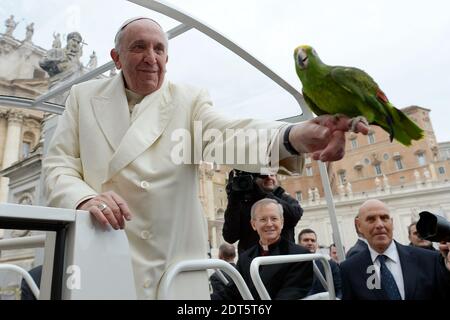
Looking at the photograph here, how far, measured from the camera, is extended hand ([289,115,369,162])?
83cm

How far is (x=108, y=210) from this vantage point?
2.92 ft

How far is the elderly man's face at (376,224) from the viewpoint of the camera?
275cm

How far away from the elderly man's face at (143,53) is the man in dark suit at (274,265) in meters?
1.81

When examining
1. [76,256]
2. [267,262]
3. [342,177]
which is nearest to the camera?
[76,256]

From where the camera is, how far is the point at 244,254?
9.74 feet

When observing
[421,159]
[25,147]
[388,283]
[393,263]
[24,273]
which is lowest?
[388,283]

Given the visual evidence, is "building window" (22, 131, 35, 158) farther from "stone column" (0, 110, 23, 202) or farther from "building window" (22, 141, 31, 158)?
"stone column" (0, 110, 23, 202)

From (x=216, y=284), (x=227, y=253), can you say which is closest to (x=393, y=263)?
(x=216, y=284)

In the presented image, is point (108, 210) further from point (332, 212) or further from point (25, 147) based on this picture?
point (25, 147)

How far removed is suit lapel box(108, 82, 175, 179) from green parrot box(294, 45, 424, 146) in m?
0.64

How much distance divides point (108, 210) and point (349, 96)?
685 mm

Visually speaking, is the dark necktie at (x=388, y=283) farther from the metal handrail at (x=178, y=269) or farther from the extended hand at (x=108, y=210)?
the extended hand at (x=108, y=210)
